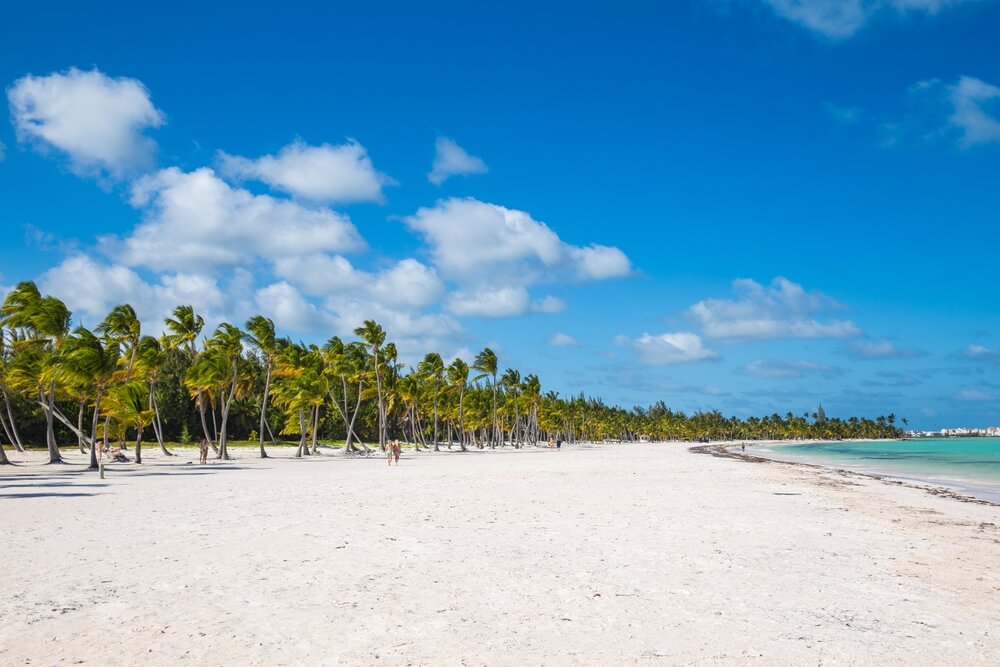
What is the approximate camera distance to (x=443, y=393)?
9381 centimetres

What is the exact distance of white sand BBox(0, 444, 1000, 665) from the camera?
6906 millimetres

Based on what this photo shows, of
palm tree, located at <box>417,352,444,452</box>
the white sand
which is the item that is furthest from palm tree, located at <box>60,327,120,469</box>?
palm tree, located at <box>417,352,444,452</box>

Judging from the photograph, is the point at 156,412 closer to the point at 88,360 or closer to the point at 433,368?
the point at 88,360

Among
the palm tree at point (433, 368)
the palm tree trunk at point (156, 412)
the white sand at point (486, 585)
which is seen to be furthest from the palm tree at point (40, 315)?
the palm tree at point (433, 368)

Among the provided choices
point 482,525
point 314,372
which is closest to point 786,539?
point 482,525

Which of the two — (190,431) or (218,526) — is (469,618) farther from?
(190,431)

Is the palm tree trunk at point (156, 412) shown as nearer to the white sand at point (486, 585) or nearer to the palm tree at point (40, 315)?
the palm tree at point (40, 315)

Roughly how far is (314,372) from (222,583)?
51903 mm

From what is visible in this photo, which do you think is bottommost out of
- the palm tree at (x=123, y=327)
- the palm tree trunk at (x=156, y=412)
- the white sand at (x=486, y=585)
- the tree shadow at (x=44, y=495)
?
the tree shadow at (x=44, y=495)

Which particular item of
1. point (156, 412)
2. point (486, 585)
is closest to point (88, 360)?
point (156, 412)

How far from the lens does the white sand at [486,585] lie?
6.91m

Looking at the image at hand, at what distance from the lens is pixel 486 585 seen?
31.1 ft

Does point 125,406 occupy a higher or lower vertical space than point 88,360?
lower

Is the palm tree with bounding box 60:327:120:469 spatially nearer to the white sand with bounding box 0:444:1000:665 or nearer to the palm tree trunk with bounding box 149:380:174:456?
the palm tree trunk with bounding box 149:380:174:456
